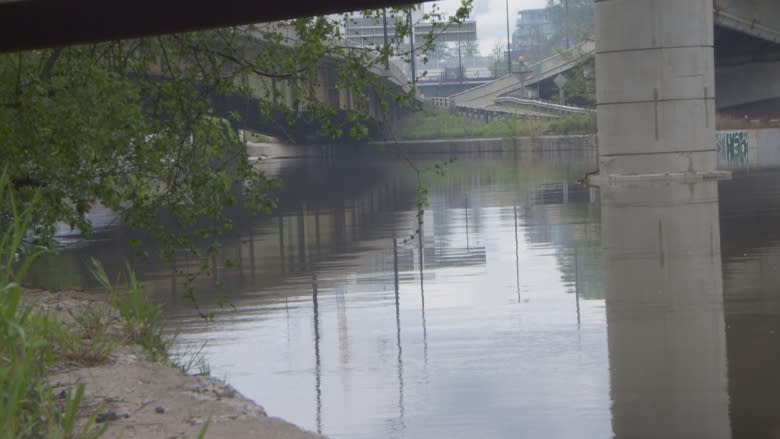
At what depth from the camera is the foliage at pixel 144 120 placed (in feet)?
34.0

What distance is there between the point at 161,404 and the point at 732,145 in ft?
158

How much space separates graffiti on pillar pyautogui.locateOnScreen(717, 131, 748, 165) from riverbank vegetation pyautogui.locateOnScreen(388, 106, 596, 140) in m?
20.8

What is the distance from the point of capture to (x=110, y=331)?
10695mm

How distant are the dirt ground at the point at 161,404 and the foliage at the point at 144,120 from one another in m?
1.76

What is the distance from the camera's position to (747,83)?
6962 cm

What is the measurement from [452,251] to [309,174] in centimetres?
3691

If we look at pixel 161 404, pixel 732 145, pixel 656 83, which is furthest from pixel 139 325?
pixel 732 145

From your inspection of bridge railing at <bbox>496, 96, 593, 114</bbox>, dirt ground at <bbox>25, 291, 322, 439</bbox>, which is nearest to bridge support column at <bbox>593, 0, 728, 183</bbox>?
dirt ground at <bbox>25, 291, 322, 439</bbox>

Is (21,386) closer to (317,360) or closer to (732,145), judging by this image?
(317,360)

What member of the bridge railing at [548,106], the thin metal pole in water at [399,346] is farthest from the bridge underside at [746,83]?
the thin metal pole in water at [399,346]

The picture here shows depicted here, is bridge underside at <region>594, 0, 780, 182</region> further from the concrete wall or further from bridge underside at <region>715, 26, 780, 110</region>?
the concrete wall

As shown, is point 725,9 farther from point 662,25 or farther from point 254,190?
point 254,190

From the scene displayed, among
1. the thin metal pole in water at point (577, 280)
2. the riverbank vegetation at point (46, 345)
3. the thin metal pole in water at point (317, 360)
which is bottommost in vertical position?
the thin metal pole in water at point (317, 360)

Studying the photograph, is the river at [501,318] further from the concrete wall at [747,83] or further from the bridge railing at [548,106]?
the bridge railing at [548,106]
